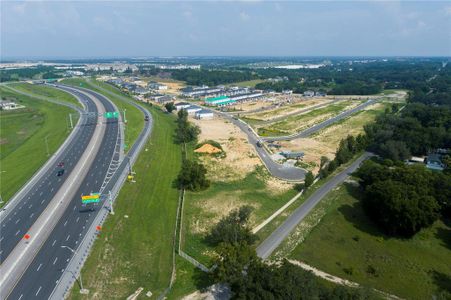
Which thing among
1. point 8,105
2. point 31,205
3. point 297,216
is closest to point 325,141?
point 297,216

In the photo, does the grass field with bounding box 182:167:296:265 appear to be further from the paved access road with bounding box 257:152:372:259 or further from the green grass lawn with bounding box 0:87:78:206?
the green grass lawn with bounding box 0:87:78:206

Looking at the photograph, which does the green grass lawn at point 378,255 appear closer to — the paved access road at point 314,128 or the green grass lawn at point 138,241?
the green grass lawn at point 138,241

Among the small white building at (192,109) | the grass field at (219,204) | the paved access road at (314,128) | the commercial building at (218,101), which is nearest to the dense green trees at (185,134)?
the paved access road at (314,128)

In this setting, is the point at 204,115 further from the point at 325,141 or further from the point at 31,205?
the point at 31,205

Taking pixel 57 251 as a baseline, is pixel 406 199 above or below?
above

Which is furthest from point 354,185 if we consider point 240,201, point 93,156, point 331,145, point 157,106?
point 157,106

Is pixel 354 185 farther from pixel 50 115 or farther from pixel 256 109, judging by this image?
pixel 50 115
